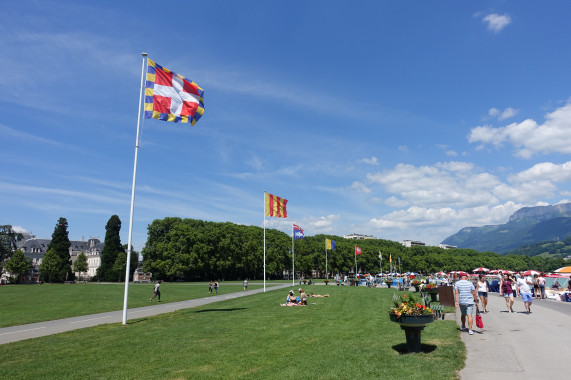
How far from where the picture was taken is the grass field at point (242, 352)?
819 cm

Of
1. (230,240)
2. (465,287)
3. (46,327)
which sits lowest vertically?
(46,327)

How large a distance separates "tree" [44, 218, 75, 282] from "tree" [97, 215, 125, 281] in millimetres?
8175

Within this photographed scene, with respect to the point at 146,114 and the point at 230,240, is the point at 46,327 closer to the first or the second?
the point at 146,114

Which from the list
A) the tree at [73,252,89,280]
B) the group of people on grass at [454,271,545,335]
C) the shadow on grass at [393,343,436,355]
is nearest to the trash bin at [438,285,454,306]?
the group of people on grass at [454,271,545,335]

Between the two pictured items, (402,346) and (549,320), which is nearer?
(402,346)

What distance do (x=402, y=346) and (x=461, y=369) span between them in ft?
7.65

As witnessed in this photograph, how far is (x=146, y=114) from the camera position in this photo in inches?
720

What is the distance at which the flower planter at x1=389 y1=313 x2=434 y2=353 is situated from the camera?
917 centimetres

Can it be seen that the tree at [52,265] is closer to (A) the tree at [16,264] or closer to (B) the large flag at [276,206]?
(A) the tree at [16,264]

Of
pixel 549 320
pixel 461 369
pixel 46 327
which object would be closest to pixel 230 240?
pixel 46 327

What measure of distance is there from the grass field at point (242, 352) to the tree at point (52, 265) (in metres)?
92.1

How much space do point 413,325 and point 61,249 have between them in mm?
109175

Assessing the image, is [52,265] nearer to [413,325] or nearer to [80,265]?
[80,265]

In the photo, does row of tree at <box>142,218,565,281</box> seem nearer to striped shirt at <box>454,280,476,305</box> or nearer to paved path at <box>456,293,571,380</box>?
paved path at <box>456,293,571,380</box>
